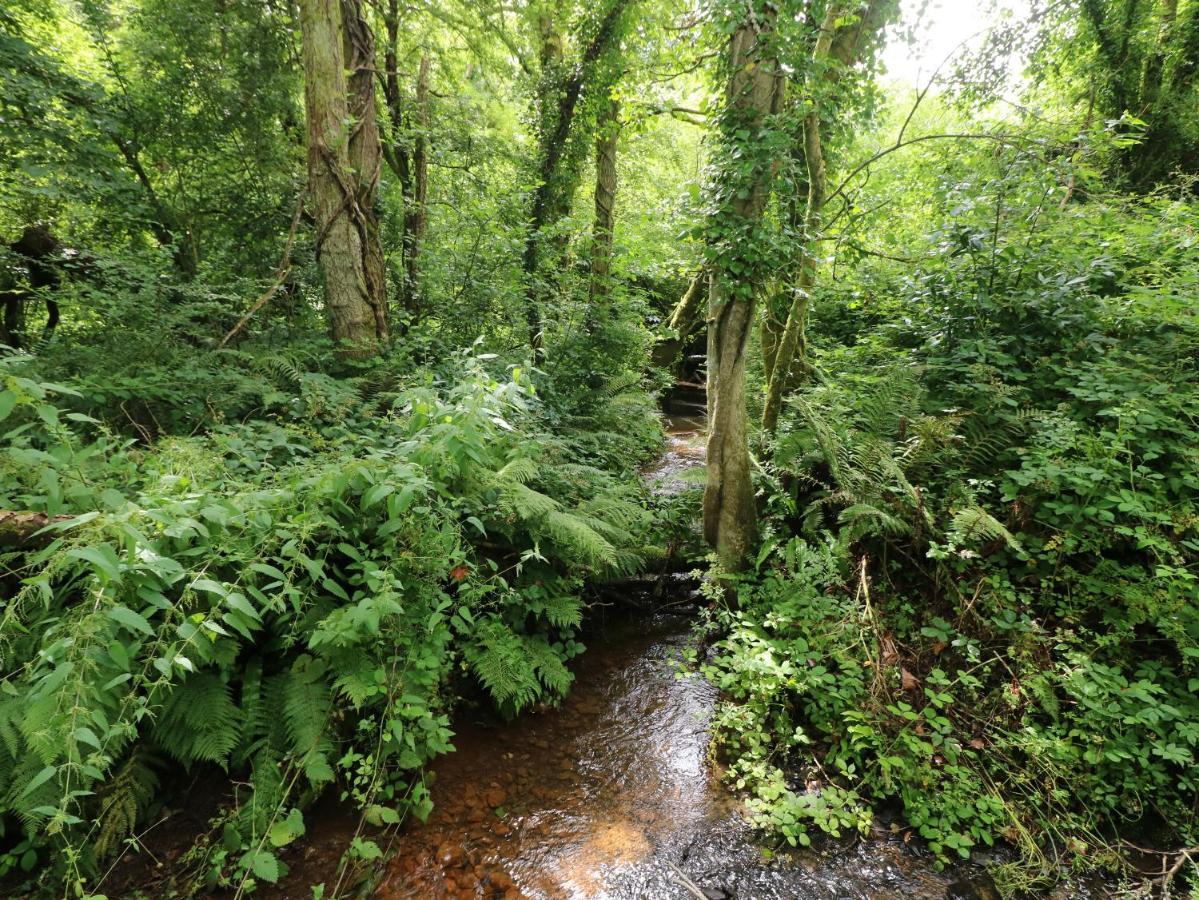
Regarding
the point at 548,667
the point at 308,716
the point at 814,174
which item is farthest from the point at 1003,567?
the point at 308,716

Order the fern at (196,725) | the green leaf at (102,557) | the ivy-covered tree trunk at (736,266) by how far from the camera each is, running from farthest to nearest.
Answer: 1. the ivy-covered tree trunk at (736,266)
2. the fern at (196,725)
3. the green leaf at (102,557)

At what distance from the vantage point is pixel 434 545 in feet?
9.43

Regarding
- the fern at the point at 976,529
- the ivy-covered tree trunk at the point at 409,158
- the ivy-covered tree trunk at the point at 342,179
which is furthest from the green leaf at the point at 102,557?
the ivy-covered tree trunk at the point at 409,158

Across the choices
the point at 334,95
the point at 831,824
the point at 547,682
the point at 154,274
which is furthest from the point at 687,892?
the point at 334,95

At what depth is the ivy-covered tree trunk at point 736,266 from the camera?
392 cm

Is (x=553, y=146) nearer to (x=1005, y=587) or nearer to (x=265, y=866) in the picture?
(x=1005, y=587)

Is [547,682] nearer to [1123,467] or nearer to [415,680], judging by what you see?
[415,680]

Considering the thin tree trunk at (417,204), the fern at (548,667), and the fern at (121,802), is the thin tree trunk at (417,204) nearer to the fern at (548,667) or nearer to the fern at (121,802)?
the fern at (548,667)

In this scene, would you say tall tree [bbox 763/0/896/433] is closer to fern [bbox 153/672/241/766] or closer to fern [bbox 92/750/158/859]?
fern [bbox 153/672/241/766]

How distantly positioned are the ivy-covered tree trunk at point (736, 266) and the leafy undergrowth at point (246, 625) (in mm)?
1573

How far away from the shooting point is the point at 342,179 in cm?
503

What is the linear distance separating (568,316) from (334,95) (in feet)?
11.4

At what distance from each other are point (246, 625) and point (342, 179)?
4571mm

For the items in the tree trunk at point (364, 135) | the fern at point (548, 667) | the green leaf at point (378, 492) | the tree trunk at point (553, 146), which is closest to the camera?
the green leaf at point (378, 492)
